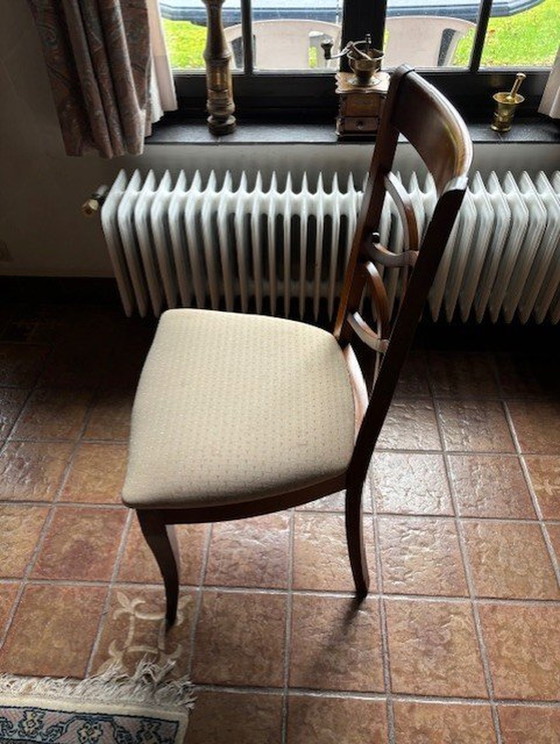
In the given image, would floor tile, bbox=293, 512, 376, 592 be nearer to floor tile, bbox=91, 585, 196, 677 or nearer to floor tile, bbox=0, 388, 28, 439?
floor tile, bbox=91, 585, 196, 677

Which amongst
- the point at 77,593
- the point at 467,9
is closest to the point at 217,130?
the point at 467,9

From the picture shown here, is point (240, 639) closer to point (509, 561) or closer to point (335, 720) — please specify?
point (335, 720)

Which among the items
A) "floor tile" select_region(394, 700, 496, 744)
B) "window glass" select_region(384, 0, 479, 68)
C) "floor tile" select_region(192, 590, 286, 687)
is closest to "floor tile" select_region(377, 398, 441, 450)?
"floor tile" select_region(192, 590, 286, 687)

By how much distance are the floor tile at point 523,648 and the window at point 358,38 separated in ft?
4.43

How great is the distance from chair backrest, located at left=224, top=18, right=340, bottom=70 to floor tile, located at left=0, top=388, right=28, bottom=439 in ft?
3.80

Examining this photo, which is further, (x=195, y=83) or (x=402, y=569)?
(x=195, y=83)

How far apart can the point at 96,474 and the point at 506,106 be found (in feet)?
4.85

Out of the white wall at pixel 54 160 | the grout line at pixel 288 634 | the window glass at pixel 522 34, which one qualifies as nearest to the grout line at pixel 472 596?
the grout line at pixel 288 634

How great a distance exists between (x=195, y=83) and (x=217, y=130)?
18 cm

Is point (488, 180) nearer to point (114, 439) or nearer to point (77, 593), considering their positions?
point (114, 439)

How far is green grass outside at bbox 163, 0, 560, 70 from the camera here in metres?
1.60

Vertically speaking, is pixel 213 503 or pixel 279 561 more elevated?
pixel 213 503

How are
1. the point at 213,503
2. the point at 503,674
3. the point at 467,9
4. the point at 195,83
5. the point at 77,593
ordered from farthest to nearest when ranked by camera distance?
the point at 195,83 → the point at 467,9 → the point at 77,593 → the point at 503,674 → the point at 213,503

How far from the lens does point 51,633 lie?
4.19 feet
